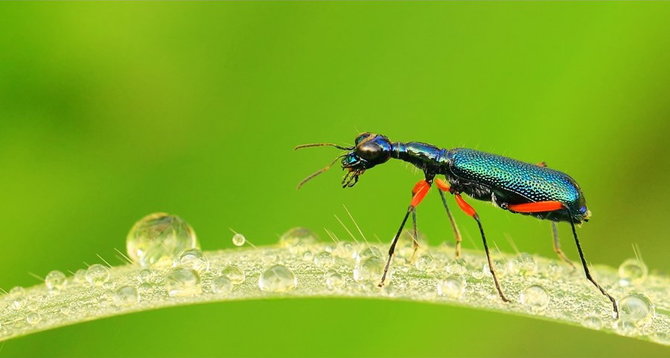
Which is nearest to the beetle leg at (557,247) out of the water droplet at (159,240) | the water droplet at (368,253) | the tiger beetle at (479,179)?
the tiger beetle at (479,179)

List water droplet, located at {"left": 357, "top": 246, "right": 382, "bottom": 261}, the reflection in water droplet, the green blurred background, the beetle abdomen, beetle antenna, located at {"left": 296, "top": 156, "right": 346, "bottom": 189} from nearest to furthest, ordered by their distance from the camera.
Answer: the reflection in water droplet, water droplet, located at {"left": 357, "top": 246, "right": 382, "bottom": 261}, the green blurred background, beetle antenna, located at {"left": 296, "top": 156, "right": 346, "bottom": 189}, the beetle abdomen

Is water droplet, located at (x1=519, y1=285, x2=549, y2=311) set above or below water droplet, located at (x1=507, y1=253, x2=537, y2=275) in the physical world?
below

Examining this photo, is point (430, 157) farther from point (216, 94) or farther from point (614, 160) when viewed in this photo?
point (216, 94)

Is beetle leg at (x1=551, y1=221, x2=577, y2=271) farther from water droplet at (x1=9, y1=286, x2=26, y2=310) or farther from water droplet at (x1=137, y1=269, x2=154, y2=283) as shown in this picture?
water droplet at (x1=9, y1=286, x2=26, y2=310)

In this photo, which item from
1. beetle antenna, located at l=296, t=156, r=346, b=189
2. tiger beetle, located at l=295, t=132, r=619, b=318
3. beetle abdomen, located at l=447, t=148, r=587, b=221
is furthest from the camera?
beetle abdomen, located at l=447, t=148, r=587, b=221

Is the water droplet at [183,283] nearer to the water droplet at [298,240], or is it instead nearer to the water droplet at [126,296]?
the water droplet at [126,296]

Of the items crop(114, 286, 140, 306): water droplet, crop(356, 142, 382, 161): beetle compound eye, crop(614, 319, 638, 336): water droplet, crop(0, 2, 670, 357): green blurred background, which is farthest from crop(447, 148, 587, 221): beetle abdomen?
crop(114, 286, 140, 306): water droplet
